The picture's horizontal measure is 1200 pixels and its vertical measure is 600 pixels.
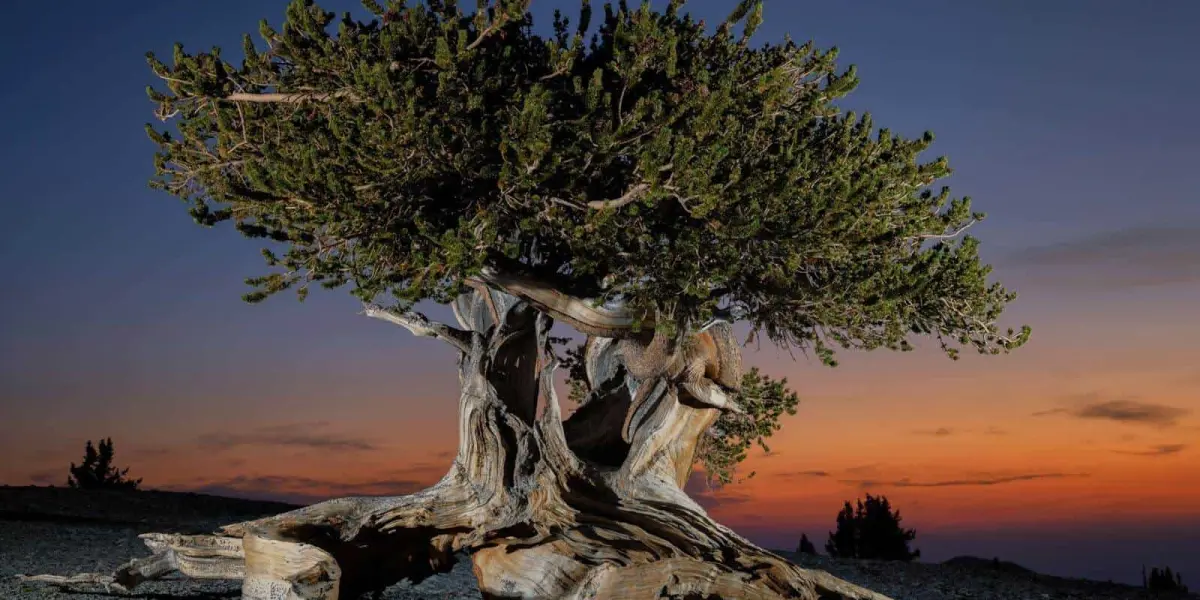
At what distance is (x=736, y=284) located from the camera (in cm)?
1512

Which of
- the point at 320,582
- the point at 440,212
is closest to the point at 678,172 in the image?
the point at 440,212

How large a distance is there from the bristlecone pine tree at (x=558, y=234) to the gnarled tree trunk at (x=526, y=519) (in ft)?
0.14

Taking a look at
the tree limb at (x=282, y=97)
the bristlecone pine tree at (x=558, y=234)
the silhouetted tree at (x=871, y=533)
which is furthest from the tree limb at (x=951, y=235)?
the silhouetted tree at (x=871, y=533)

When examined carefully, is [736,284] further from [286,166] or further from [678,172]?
[286,166]

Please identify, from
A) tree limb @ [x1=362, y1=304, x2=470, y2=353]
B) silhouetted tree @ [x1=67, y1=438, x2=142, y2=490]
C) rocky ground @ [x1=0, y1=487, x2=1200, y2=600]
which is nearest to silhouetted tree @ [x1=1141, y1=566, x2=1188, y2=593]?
rocky ground @ [x1=0, y1=487, x2=1200, y2=600]

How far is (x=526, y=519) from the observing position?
15.4m

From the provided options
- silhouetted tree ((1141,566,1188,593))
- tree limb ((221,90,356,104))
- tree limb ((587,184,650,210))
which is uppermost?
tree limb ((221,90,356,104))

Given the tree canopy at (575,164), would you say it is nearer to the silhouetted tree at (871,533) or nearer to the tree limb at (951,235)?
the tree limb at (951,235)

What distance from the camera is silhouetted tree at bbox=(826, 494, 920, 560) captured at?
3316 centimetres

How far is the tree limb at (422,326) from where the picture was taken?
55.8 feet

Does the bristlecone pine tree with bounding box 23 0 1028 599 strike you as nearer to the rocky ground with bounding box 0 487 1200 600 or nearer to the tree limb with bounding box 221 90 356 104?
the tree limb with bounding box 221 90 356 104

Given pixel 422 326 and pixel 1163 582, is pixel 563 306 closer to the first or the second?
pixel 422 326

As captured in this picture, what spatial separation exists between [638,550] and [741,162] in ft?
19.9

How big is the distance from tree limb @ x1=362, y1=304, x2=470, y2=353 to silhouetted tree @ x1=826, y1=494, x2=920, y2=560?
20.2m
